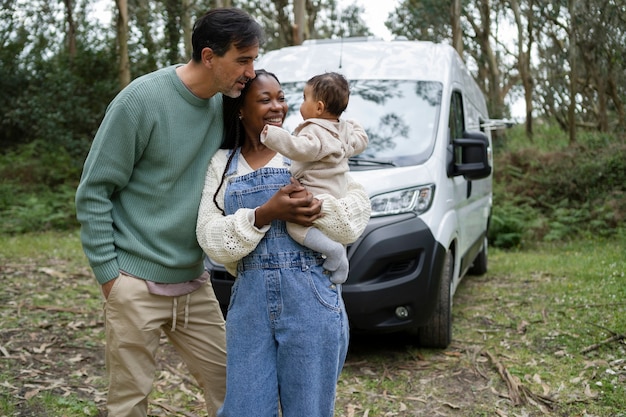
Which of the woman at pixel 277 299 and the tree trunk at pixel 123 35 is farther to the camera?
the tree trunk at pixel 123 35

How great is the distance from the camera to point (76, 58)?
59.0 ft

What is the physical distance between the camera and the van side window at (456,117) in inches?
241

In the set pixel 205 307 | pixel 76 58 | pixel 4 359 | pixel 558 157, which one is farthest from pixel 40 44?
pixel 205 307

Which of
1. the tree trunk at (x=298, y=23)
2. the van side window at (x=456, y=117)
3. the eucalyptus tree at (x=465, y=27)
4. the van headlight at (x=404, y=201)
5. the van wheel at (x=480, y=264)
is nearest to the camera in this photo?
the van headlight at (x=404, y=201)

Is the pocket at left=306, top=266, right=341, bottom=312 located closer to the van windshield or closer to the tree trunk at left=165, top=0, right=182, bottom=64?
the van windshield

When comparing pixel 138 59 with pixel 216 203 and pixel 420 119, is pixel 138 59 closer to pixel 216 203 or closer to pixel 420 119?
pixel 420 119

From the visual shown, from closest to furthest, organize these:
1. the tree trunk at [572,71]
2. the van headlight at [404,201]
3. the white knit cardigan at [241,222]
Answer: the white knit cardigan at [241,222] → the van headlight at [404,201] → the tree trunk at [572,71]

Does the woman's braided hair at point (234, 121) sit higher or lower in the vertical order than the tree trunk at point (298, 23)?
lower

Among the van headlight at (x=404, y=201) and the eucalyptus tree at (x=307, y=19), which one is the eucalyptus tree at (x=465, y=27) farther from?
the van headlight at (x=404, y=201)

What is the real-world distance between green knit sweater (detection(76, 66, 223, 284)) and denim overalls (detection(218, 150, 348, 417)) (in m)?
0.35

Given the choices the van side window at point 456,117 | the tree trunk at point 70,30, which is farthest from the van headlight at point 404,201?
the tree trunk at point 70,30

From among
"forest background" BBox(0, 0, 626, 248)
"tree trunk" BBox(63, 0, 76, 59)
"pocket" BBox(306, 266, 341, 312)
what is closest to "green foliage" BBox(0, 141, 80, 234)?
"forest background" BBox(0, 0, 626, 248)

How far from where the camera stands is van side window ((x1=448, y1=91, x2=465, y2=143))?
613 cm

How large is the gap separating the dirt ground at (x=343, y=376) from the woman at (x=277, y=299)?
6.53 ft
